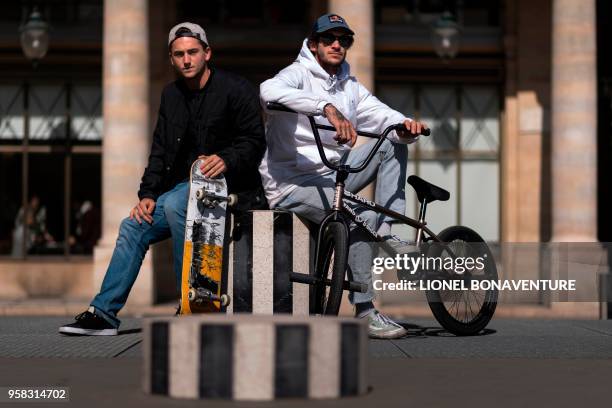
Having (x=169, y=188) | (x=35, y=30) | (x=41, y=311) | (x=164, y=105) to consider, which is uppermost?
(x=35, y=30)

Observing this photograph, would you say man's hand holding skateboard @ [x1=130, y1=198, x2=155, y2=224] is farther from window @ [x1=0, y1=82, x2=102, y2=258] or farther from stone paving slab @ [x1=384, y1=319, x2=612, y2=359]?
window @ [x1=0, y1=82, x2=102, y2=258]

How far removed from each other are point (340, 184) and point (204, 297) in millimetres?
992

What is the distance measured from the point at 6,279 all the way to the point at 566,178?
8.46 m

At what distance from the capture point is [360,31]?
16188 millimetres

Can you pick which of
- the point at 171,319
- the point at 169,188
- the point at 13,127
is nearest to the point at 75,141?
the point at 13,127

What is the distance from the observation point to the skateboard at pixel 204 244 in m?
6.78

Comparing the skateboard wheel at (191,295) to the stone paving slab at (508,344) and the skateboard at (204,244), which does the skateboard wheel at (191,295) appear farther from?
the stone paving slab at (508,344)

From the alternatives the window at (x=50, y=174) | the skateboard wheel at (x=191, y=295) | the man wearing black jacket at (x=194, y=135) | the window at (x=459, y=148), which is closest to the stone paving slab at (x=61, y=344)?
the skateboard wheel at (x=191, y=295)

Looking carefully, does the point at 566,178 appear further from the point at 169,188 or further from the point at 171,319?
the point at 171,319

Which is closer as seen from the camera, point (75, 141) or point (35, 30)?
point (35, 30)

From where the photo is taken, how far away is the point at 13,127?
18.8m

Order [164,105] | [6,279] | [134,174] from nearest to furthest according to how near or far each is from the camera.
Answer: [164,105] → [134,174] → [6,279]

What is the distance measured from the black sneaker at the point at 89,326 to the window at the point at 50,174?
10.9 m

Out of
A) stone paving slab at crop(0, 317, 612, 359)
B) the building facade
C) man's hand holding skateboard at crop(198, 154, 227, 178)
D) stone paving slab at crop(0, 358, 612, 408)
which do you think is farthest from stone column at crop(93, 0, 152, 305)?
stone paving slab at crop(0, 358, 612, 408)
